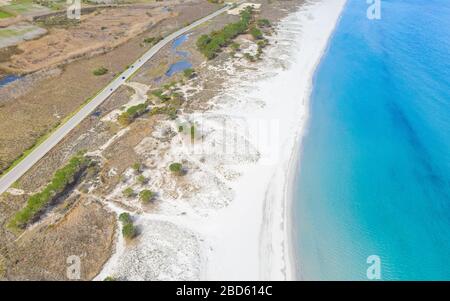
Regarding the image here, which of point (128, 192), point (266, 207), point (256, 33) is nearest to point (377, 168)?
point (266, 207)

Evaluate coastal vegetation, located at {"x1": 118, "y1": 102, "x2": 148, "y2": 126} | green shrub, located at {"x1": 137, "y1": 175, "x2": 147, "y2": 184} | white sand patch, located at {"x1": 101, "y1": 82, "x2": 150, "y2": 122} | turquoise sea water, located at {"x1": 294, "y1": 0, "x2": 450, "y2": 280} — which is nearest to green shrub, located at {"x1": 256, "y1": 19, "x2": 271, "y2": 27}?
turquoise sea water, located at {"x1": 294, "y1": 0, "x2": 450, "y2": 280}

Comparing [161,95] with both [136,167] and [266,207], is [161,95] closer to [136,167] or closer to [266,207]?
[136,167]

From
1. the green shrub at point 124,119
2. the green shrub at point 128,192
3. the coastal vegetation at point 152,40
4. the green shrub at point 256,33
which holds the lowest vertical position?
the green shrub at point 128,192

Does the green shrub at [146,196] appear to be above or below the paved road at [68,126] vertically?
below

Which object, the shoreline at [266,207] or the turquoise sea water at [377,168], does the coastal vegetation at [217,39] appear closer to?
the shoreline at [266,207]

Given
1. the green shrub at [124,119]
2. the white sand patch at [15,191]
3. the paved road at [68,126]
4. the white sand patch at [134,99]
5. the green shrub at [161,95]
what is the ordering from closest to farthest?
the white sand patch at [15,191] < the paved road at [68,126] < the green shrub at [124,119] < the white sand patch at [134,99] < the green shrub at [161,95]

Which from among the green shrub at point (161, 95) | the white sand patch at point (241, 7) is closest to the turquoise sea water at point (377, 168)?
the green shrub at point (161, 95)

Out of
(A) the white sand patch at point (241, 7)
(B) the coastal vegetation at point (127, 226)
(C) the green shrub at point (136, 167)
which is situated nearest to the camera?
(B) the coastal vegetation at point (127, 226)

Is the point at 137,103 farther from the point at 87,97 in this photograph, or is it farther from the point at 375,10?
the point at 375,10
